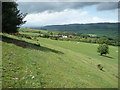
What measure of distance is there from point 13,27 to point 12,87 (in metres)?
20.6

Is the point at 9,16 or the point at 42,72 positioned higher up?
the point at 9,16

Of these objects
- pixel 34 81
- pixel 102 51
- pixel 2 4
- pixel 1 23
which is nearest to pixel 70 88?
pixel 34 81

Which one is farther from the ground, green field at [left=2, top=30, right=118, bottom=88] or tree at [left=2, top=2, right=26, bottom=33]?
tree at [left=2, top=2, right=26, bottom=33]

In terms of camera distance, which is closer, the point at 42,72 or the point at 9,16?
the point at 42,72

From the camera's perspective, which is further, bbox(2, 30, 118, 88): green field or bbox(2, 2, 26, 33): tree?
bbox(2, 2, 26, 33): tree

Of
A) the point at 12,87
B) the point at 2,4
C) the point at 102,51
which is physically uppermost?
the point at 2,4

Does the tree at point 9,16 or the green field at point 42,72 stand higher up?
the tree at point 9,16

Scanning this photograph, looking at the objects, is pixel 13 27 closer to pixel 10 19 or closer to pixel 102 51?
pixel 10 19

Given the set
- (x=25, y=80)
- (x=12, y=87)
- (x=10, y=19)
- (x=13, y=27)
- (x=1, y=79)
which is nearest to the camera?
(x=12, y=87)

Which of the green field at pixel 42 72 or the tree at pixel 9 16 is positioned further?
the tree at pixel 9 16

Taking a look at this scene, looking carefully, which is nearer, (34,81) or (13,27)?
(34,81)

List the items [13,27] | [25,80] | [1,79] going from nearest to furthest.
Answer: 1. [1,79]
2. [25,80]
3. [13,27]

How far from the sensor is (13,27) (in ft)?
83.5

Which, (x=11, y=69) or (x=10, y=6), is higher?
(x=10, y=6)
